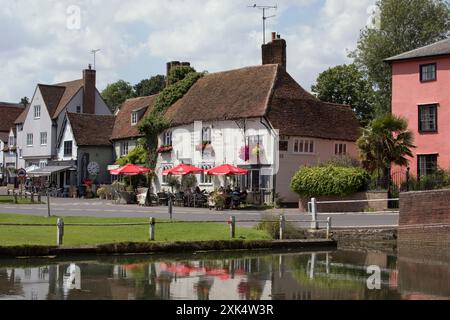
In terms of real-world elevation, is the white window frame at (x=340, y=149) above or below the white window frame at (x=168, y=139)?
below

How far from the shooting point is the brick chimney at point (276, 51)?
50.2 meters

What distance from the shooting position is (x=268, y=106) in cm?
4531

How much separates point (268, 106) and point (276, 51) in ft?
22.4

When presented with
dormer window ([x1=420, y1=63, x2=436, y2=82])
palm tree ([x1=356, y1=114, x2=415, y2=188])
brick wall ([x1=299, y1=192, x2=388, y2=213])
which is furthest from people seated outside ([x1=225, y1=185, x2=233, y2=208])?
dormer window ([x1=420, y1=63, x2=436, y2=82])

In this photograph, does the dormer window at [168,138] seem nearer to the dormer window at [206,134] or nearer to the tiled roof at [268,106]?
the tiled roof at [268,106]

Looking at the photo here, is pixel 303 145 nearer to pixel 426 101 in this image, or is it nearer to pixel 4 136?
pixel 426 101

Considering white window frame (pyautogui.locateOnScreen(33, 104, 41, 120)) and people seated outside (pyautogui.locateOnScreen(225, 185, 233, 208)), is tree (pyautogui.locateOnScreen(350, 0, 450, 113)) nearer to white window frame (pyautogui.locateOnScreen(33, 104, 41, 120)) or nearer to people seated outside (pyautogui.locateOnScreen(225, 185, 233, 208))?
people seated outside (pyautogui.locateOnScreen(225, 185, 233, 208))

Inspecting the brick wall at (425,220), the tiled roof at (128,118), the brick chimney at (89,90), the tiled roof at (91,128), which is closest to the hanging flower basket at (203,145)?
the tiled roof at (128,118)

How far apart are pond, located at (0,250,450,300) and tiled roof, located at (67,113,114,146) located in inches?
1679

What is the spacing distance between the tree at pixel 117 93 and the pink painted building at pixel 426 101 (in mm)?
83926

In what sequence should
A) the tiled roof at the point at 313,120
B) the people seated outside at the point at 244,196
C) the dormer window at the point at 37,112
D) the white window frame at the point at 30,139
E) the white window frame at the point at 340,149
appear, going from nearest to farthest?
the people seated outside at the point at 244,196, the tiled roof at the point at 313,120, the white window frame at the point at 340,149, the dormer window at the point at 37,112, the white window frame at the point at 30,139

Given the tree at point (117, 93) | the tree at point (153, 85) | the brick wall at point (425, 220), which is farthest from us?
the tree at point (117, 93)

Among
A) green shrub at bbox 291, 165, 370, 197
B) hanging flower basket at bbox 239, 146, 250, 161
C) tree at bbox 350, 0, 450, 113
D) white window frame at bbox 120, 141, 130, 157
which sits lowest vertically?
green shrub at bbox 291, 165, 370, 197

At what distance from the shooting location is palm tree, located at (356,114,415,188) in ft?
121
